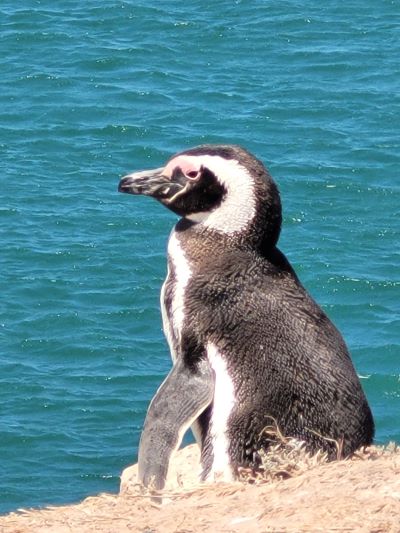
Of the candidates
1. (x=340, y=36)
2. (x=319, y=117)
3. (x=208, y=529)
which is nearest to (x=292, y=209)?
(x=319, y=117)

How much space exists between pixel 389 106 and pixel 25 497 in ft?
29.8

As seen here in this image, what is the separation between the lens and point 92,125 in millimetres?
18625

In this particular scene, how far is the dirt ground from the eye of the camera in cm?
504

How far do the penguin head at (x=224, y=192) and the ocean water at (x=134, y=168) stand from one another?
4770 millimetres

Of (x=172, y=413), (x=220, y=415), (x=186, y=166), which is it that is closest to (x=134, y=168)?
(x=186, y=166)

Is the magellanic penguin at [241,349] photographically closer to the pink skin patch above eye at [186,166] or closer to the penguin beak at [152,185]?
the pink skin patch above eye at [186,166]

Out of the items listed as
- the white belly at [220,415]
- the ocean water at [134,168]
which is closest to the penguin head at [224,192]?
the white belly at [220,415]

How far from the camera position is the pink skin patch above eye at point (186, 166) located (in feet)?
23.4

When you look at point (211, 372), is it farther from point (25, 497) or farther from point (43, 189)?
point (43, 189)

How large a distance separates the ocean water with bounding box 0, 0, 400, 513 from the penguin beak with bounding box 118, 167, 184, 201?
458cm

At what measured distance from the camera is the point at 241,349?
21.3ft

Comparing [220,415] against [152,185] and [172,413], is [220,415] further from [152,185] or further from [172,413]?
[152,185]

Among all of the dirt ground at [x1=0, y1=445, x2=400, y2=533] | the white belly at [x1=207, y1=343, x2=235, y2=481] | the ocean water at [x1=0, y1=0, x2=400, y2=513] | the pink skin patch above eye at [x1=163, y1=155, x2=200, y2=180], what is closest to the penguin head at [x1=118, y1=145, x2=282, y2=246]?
the pink skin patch above eye at [x1=163, y1=155, x2=200, y2=180]

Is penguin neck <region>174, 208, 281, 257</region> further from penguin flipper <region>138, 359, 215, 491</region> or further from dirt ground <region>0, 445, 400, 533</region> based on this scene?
dirt ground <region>0, 445, 400, 533</region>
